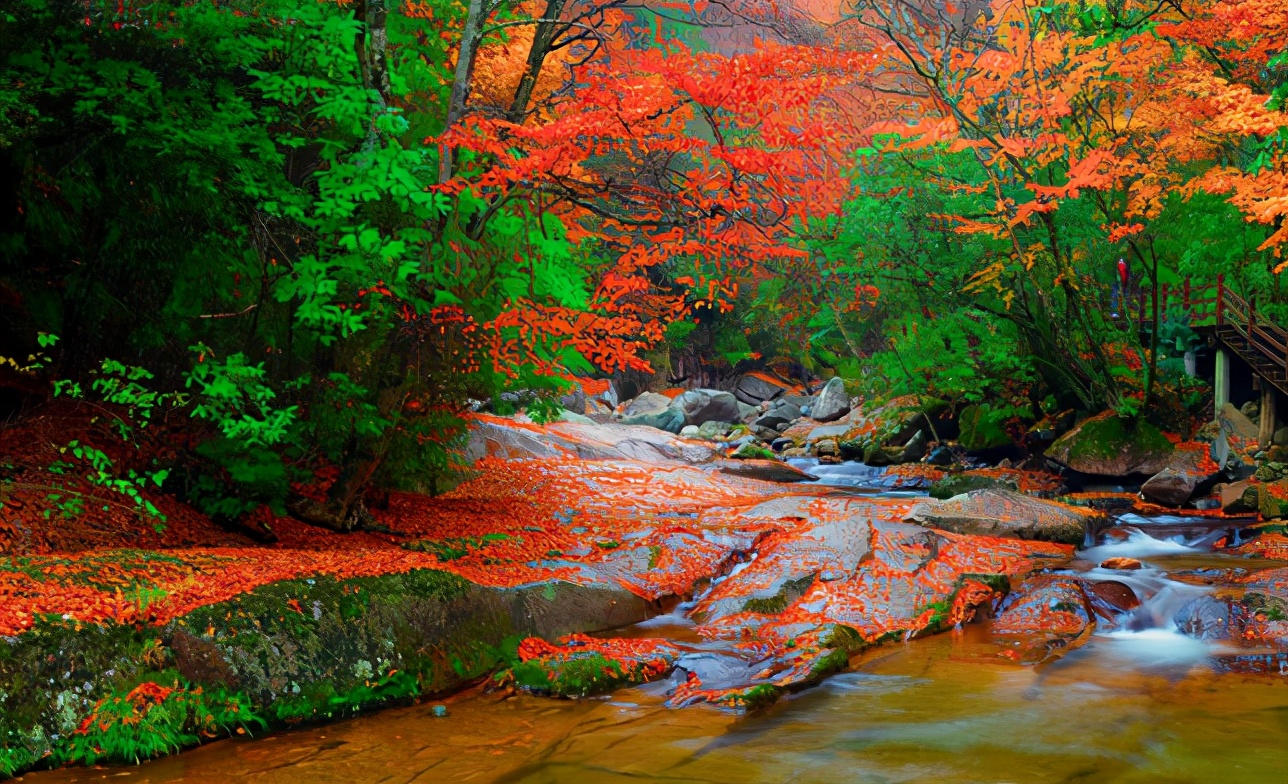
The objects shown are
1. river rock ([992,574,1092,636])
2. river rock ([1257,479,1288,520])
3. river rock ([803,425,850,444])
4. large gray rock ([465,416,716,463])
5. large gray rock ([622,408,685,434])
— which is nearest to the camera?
river rock ([992,574,1092,636])

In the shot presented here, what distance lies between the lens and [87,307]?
22.7 feet

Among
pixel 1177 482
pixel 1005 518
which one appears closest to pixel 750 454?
pixel 1177 482

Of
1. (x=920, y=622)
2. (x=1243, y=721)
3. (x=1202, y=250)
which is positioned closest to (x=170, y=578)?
(x=920, y=622)

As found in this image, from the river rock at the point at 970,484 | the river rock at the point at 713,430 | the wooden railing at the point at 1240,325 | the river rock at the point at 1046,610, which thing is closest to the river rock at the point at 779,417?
the river rock at the point at 713,430

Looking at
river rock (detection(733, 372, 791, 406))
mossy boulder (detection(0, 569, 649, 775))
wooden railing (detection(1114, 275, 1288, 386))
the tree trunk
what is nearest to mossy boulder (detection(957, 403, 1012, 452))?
wooden railing (detection(1114, 275, 1288, 386))

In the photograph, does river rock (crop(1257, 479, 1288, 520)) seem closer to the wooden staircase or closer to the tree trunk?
the wooden staircase

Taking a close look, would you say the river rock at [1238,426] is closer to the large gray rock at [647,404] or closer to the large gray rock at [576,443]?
the large gray rock at [576,443]

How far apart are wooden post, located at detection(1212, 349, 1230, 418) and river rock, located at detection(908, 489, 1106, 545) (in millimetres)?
9400

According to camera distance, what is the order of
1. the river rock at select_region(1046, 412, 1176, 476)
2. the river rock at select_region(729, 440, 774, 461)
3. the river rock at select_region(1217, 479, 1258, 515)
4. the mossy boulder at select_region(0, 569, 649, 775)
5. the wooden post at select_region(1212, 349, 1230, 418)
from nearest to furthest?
the mossy boulder at select_region(0, 569, 649, 775)
the river rock at select_region(1217, 479, 1258, 515)
the river rock at select_region(1046, 412, 1176, 476)
the wooden post at select_region(1212, 349, 1230, 418)
the river rock at select_region(729, 440, 774, 461)

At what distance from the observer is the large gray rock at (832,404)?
99.5 feet

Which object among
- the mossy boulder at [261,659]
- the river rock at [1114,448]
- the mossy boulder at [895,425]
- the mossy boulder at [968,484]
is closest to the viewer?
the mossy boulder at [261,659]

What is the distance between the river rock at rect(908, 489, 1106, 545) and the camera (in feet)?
36.6

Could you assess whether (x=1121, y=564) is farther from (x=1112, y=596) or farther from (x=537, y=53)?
(x=537, y=53)

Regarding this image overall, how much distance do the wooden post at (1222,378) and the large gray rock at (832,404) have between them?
12247 mm
